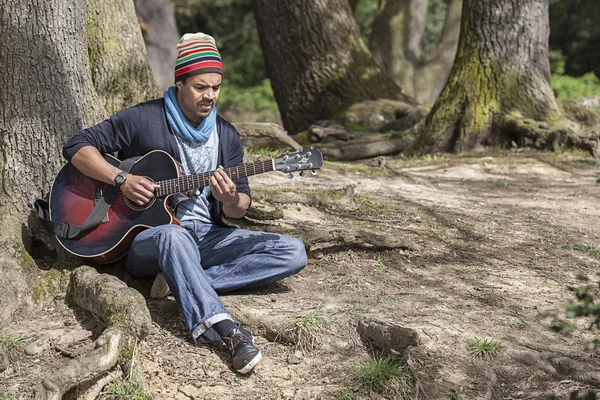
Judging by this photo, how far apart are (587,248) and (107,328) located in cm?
376

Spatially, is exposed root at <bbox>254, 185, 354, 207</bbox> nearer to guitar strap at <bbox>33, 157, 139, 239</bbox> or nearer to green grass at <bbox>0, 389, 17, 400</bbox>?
guitar strap at <bbox>33, 157, 139, 239</bbox>

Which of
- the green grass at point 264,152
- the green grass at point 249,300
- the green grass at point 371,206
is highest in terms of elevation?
the green grass at point 264,152

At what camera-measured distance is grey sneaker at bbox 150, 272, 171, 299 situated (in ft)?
16.9

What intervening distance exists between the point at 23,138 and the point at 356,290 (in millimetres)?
2332

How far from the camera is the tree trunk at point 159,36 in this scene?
50.2 ft

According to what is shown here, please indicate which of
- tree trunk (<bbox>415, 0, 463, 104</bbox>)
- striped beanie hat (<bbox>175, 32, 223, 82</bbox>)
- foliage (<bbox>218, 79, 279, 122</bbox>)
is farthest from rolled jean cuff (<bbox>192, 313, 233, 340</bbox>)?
foliage (<bbox>218, 79, 279, 122</bbox>)

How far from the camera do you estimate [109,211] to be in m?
5.16

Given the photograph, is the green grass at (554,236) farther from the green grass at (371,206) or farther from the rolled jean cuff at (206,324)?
the rolled jean cuff at (206,324)

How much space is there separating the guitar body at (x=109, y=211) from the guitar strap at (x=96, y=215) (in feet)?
0.08

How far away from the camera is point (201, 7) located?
90.8 feet

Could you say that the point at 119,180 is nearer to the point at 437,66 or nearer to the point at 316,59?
the point at 316,59

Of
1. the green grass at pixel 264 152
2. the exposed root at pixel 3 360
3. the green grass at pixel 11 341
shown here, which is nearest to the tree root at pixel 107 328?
the green grass at pixel 11 341

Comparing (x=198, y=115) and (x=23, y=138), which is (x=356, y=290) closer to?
(x=198, y=115)

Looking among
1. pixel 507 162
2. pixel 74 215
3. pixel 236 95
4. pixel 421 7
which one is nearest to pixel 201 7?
pixel 236 95
